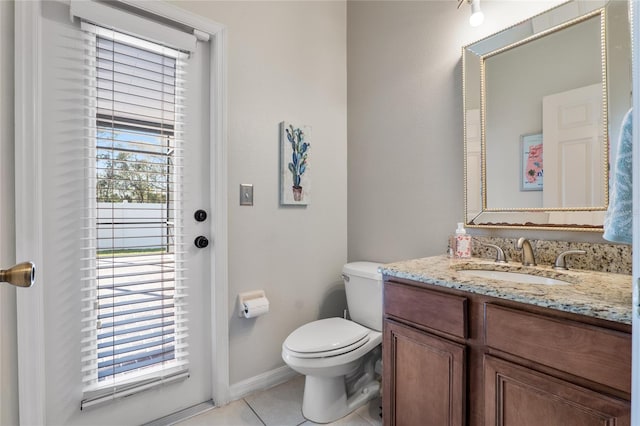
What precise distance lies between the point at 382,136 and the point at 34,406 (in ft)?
7.18

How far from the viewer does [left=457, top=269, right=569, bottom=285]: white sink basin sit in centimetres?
113

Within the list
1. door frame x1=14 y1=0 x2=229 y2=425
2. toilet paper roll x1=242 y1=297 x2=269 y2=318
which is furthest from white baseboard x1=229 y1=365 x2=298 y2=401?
door frame x1=14 y1=0 x2=229 y2=425

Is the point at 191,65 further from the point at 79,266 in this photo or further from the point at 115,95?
the point at 79,266

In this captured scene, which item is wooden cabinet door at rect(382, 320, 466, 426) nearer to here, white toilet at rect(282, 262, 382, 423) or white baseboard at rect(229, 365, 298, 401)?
white toilet at rect(282, 262, 382, 423)

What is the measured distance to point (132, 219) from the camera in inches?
56.4

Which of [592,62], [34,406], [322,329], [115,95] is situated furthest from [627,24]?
[34,406]

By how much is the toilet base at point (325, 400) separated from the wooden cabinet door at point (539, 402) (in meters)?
0.83

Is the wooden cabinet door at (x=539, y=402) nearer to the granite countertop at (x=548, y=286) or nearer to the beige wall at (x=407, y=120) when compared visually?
the granite countertop at (x=548, y=286)

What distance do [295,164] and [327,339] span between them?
108 centimetres

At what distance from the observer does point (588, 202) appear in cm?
117

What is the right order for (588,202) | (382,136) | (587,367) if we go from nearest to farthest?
1. (587,367)
2. (588,202)
3. (382,136)

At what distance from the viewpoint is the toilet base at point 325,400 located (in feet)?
5.04

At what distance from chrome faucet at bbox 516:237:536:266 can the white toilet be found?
713 millimetres

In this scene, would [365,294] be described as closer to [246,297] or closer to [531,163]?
[246,297]
